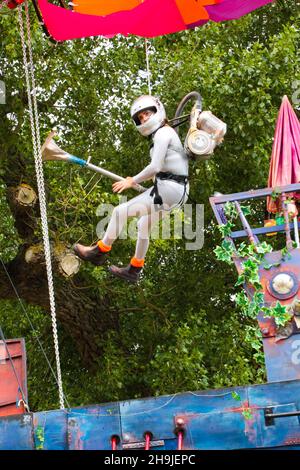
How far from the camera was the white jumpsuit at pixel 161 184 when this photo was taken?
251 inches

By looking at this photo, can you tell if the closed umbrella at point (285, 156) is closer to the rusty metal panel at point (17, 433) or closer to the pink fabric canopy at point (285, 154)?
the pink fabric canopy at point (285, 154)

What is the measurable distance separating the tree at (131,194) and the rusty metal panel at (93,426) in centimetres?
369

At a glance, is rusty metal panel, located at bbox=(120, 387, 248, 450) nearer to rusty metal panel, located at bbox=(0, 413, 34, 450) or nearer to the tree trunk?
rusty metal panel, located at bbox=(0, 413, 34, 450)

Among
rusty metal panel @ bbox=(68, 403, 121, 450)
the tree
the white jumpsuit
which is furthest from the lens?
the tree

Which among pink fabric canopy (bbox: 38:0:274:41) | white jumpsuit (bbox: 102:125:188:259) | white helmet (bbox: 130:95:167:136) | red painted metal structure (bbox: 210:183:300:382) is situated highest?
pink fabric canopy (bbox: 38:0:274:41)

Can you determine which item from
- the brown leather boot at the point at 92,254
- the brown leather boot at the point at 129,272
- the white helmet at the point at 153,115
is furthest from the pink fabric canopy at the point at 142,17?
the brown leather boot at the point at 129,272

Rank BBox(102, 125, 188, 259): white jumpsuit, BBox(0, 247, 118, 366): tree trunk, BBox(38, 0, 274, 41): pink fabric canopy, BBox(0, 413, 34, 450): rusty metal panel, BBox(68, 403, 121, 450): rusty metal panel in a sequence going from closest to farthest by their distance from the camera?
BBox(68, 403, 121, 450): rusty metal panel → BBox(0, 413, 34, 450): rusty metal panel → BBox(102, 125, 188, 259): white jumpsuit → BBox(38, 0, 274, 41): pink fabric canopy → BBox(0, 247, 118, 366): tree trunk

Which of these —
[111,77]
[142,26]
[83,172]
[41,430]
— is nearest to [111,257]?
[83,172]

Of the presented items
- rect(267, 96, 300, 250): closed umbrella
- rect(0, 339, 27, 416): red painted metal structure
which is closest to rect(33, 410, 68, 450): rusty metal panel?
rect(267, 96, 300, 250): closed umbrella

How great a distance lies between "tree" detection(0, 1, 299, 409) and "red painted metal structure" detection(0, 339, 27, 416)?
1.21 metres

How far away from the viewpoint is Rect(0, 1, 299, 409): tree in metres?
9.60

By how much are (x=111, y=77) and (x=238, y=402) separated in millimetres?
5519

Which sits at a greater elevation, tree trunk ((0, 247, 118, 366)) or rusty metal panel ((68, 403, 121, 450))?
tree trunk ((0, 247, 118, 366))

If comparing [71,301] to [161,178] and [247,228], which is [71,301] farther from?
[247,228]
